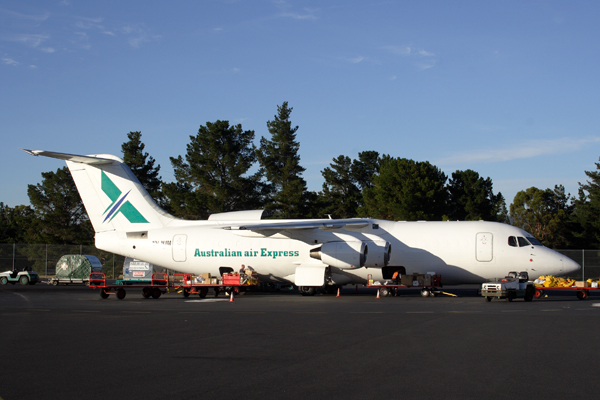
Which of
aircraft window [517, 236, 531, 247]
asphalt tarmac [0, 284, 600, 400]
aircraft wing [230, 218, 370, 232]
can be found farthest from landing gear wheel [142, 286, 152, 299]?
aircraft window [517, 236, 531, 247]

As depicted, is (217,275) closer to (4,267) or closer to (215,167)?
(4,267)

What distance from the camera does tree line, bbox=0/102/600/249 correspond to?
58250mm

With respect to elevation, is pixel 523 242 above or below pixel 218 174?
below

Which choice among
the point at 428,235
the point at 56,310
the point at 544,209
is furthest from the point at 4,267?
the point at 544,209

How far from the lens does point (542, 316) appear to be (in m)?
15.8

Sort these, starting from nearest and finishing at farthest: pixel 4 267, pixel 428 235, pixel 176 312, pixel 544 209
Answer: pixel 176 312 → pixel 428 235 → pixel 4 267 → pixel 544 209

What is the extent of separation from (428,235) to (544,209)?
65.4 m

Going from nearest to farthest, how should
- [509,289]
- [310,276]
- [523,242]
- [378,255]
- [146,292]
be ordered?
[509,289], [378,255], [523,242], [146,292], [310,276]

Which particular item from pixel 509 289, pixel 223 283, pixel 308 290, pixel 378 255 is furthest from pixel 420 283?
pixel 223 283

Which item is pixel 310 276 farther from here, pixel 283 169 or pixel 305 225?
pixel 283 169

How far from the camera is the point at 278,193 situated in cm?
6631

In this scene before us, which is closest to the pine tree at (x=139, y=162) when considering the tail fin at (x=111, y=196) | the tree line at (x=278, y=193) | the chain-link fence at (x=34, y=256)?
the tree line at (x=278, y=193)

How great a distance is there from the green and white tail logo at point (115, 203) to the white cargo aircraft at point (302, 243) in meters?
0.05

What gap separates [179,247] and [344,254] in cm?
866
